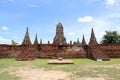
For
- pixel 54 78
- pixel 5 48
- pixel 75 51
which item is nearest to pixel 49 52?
pixel 75 51

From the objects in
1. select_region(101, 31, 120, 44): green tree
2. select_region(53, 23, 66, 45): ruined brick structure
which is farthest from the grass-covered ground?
select_region(101, 31, 120, 44): green tree

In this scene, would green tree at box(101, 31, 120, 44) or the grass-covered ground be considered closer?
the grass-covered ground

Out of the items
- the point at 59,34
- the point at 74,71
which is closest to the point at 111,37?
the point at 59,34

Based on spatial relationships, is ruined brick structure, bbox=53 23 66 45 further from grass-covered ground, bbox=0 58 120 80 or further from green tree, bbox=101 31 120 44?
grass-covered ground, bbox=0 58 120 80

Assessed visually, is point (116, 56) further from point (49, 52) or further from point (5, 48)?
point (5, 48)

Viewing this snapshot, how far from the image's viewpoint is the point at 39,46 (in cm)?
1919

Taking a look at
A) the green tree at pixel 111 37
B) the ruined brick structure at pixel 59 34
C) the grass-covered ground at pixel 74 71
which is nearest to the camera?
the grass-covered ground at pixel 74 71

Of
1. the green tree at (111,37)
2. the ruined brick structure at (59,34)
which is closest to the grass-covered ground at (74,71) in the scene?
the ruined brick structure at (59,34)

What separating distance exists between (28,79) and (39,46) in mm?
11899

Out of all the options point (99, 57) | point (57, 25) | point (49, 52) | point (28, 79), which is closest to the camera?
point (28, 79)

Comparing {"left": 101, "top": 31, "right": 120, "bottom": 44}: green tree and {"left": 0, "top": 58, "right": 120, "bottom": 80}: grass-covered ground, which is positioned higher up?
{"left": 101, "top": 31, "right": 120, "bottom": 44}: green tree

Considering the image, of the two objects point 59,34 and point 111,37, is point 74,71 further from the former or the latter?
point 111,37

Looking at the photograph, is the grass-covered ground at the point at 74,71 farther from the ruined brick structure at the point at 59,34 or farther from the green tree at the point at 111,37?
the green tree at the point at 111,37

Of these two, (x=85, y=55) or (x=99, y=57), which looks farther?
(x=85, y=55)
